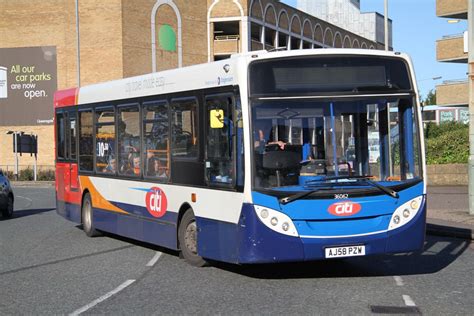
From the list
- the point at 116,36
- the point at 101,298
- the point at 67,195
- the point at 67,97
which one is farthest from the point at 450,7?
the point at 101,298

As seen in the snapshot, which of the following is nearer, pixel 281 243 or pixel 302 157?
pixel 281 243

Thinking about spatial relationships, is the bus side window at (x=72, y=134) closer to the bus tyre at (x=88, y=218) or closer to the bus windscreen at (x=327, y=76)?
the bus tyre at (x=88, y=218)

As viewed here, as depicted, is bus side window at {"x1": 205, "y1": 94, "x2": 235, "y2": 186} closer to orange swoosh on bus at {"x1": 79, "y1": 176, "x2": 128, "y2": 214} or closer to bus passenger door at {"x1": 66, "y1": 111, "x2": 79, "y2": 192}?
orange swoosh on bus at {"x1": 79, "y1": 176, "x2": 128, "y2": 214}

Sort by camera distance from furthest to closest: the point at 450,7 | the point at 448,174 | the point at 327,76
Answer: the point at 450,7 < the point at 448,174 < the point at 327,76

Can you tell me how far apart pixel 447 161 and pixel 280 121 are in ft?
83.1

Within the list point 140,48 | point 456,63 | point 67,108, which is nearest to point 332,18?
point 140,48

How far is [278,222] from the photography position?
383 inches

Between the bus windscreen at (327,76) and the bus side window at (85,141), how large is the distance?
673 cm

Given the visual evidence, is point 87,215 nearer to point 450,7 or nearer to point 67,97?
point 67,97

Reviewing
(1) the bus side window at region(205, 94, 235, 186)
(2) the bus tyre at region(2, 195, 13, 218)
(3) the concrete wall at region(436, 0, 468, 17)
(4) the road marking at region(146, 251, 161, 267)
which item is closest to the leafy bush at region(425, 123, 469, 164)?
(3) the concrete wall at region(436, 0, 468, 17)

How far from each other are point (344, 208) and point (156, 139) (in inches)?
157

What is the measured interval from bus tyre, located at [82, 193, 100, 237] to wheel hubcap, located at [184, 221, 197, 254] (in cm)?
480

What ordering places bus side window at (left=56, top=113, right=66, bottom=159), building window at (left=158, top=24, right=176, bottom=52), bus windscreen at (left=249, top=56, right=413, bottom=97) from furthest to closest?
building window at (left=158, top=24, right=176, bottom=52), bus side window at (left=56, top=113, right=66, bottom=159), bus windscreen at (left=249, top=56, right=413, bottom=97)

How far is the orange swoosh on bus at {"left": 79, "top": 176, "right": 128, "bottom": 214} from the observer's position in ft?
48.9
